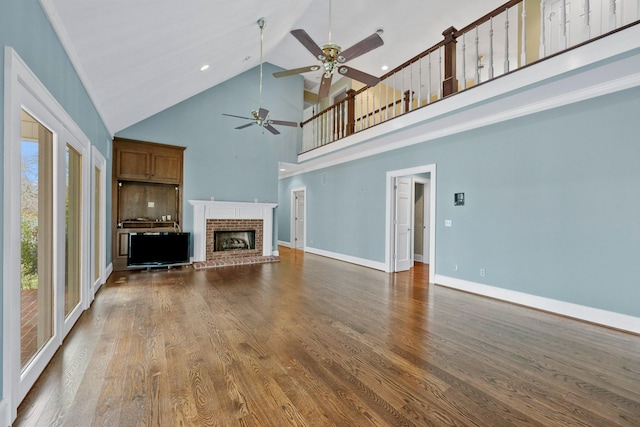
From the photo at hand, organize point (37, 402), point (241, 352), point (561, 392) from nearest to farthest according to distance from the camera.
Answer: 1. point (37, 402)
2. point (561, 392)
3. point (241, 352)

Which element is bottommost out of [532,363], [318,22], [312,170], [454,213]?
[532,363]

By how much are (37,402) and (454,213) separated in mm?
5369

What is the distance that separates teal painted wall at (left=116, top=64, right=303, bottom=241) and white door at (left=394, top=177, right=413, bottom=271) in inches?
135

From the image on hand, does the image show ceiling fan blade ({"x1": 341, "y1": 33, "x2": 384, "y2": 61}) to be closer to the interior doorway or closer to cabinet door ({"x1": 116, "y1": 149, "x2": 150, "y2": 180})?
cabinet door ({"x1": 116, "y1": 149, "x2": 150, "y2": 180})

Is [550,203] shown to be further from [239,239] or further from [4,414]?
[239,239]

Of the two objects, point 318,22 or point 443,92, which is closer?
point 443,92

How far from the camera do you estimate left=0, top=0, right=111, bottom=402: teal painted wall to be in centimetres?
160

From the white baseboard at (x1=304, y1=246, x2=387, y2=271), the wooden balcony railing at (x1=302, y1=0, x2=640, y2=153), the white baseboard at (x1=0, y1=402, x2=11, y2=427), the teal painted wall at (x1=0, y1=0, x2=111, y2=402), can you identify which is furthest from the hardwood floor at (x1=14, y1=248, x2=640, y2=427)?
the wooden balcony railing at (x1=302, y1=0, x2=640, y2=153)

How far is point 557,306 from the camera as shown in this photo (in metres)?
3.69

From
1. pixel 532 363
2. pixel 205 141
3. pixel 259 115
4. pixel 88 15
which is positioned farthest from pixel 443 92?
pixel 205 141

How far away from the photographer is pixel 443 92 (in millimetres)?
4293

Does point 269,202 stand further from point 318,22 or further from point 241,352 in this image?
point 241,352

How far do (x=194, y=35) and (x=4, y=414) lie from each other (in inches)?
160

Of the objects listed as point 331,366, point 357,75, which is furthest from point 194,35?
point 331,366
